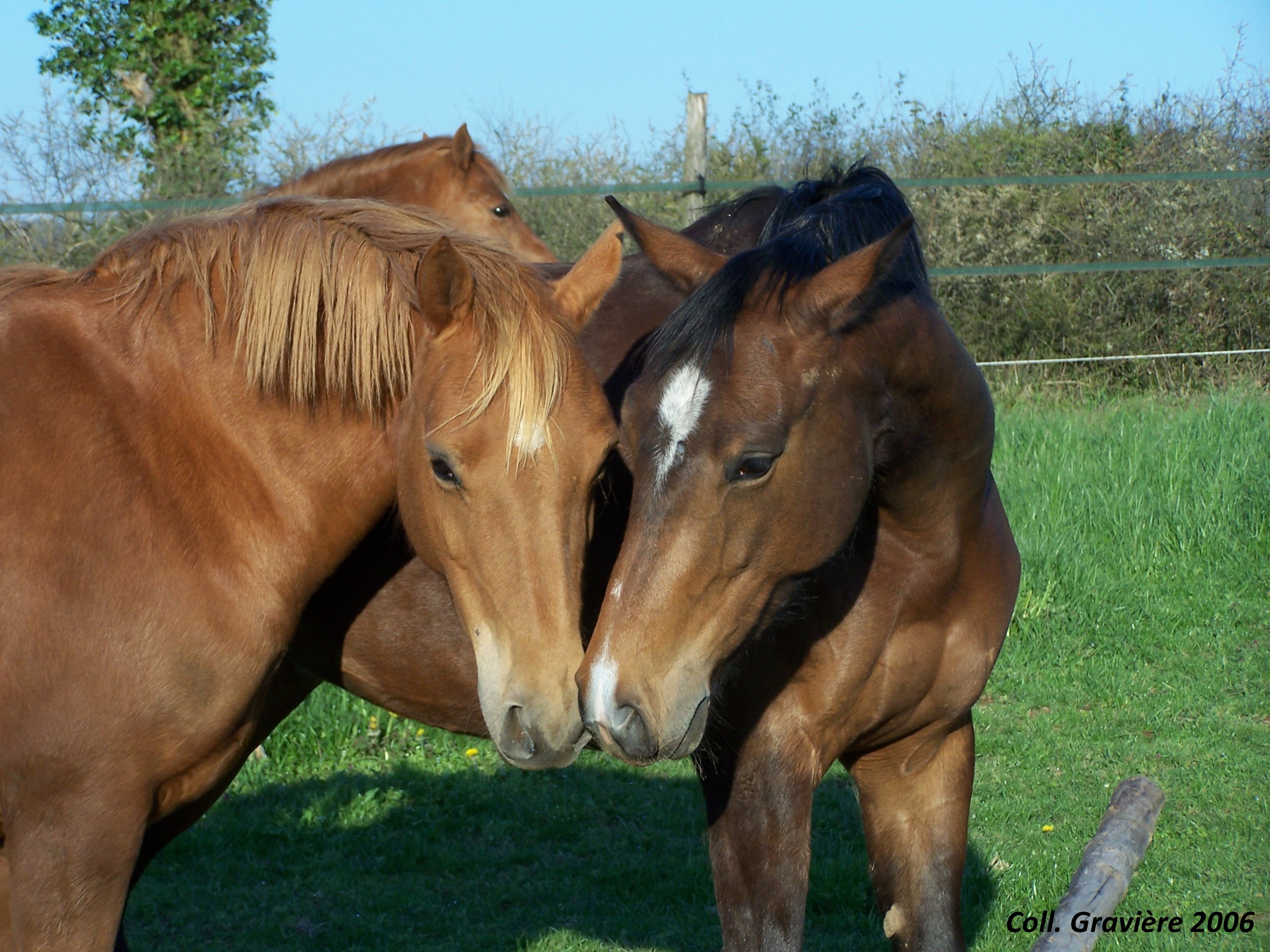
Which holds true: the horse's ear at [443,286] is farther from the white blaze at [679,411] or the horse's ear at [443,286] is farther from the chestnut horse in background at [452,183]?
the chestnut horse in background at [452,183]

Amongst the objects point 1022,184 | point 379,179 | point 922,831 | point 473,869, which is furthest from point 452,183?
point 1022,184

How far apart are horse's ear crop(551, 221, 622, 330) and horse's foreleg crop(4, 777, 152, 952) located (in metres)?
1.28

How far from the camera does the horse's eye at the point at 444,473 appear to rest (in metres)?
2.11

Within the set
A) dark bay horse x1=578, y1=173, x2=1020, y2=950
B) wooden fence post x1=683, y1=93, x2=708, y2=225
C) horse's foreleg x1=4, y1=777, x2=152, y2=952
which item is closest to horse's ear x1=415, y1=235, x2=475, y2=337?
dark bay horse x1=578, y1=173, x2=1020, y2=950

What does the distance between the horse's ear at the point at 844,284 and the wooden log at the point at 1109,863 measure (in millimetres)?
1754

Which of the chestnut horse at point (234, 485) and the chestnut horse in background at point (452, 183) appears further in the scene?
the chestnut horse in background at point (452, 183)

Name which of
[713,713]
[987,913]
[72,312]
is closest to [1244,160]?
[987,913]

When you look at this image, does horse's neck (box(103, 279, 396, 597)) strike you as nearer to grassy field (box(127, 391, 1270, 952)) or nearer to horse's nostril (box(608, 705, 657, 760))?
horse's nostril (box(608, 705, 657, 760))

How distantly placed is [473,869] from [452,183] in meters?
3.65

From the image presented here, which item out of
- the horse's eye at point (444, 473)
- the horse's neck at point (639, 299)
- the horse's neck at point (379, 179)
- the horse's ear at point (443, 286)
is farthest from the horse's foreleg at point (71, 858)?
the horse's neck at point (379, 179)

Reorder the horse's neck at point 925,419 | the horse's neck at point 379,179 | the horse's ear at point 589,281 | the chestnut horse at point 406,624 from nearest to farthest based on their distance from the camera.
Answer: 1. the horse's neck at point 925,419
2. the horse's ear at point 589,281
3. the chestnut horse at point 406,624
4. the horse's neck at point 379,179

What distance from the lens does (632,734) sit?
1.96m

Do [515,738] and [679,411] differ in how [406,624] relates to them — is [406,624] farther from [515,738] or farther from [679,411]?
[679,411]

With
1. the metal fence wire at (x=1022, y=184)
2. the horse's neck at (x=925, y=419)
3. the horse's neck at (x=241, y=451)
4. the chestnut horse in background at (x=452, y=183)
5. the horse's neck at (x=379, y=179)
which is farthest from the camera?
the metal fence wire at (x=1022, y=184)
